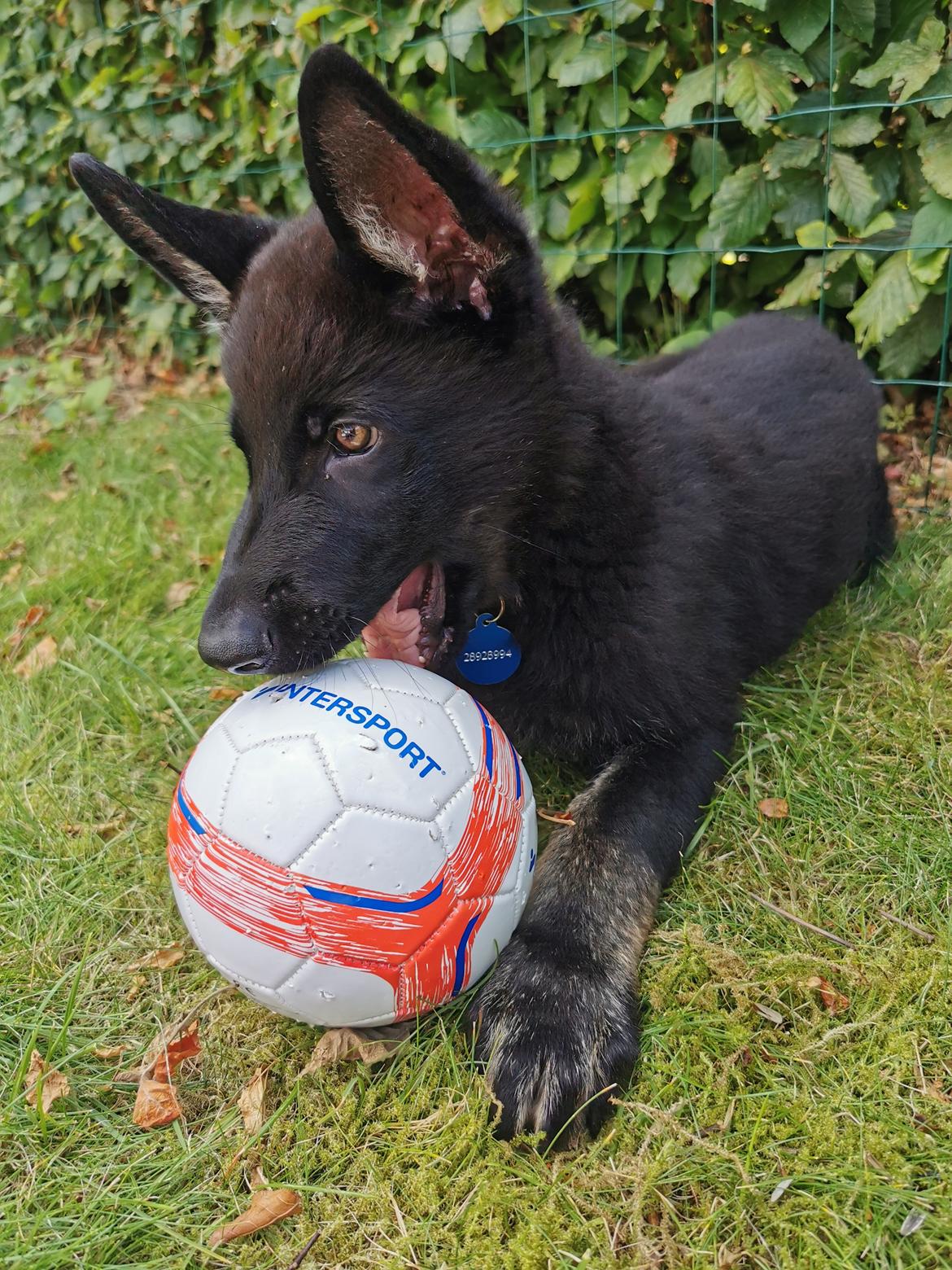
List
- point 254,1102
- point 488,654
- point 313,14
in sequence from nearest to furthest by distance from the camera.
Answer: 1. point 254,1102
2. point 488,654
3. point 313,14

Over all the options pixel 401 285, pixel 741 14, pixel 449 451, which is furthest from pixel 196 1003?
pixel 741 14

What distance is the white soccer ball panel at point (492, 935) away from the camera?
204cm

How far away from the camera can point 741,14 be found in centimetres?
409

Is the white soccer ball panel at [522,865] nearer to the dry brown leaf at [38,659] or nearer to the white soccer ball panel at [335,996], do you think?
the white soccer ball panel at [335,996]

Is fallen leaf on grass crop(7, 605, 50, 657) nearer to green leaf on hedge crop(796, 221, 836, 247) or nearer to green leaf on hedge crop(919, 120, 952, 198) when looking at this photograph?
green leaf on hedge crop(796, 221, 836, 247)

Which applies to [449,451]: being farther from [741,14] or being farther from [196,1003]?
[741,14]

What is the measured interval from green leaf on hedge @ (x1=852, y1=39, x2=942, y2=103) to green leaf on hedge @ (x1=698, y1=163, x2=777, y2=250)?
52 cm

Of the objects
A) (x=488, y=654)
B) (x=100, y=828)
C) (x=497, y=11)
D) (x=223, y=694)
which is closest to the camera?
(x=488, y=654)

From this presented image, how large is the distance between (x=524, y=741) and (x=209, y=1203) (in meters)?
1.30

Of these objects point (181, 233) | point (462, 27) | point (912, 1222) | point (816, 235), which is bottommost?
point (912, 1222)

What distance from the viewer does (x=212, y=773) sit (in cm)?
200

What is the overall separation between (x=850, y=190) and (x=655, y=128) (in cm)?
89

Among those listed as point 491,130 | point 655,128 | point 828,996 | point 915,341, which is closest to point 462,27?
point 491,130

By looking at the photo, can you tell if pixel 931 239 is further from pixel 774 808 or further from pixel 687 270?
pixel 774 808
